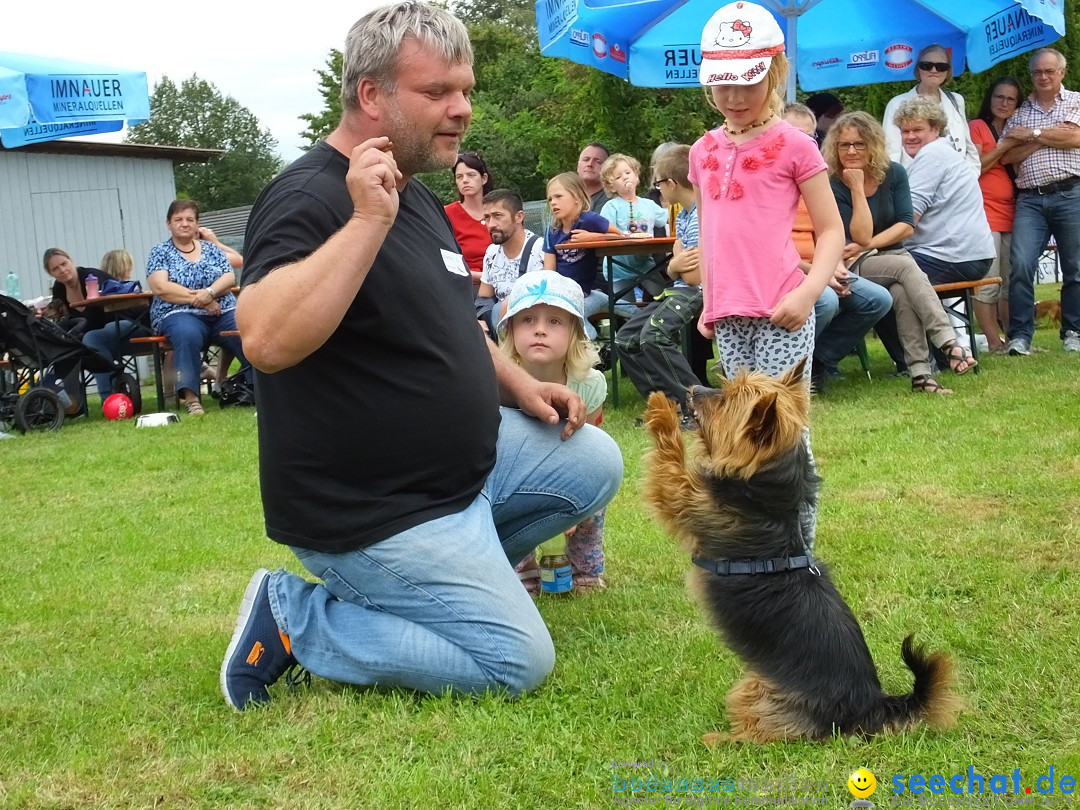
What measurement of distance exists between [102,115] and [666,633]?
10.7 metres

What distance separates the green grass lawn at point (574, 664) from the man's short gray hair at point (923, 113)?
10.8 ft

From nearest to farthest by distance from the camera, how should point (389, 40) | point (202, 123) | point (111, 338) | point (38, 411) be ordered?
point (389, 40), point (38, 411), point (111, 338), point (202, 123)

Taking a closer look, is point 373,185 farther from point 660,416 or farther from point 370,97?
point 660,416

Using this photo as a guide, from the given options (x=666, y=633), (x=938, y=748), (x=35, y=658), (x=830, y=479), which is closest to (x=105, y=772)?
(x=35, y=658)

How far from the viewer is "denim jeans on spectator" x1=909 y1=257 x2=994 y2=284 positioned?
8.57 metres

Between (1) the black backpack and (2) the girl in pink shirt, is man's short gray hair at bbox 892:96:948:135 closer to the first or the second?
(2) the girl in pink shirt

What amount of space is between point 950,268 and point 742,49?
5273 mm

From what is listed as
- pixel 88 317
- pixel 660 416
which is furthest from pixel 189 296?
pixel 660 416

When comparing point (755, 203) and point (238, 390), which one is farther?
point (238, 390)

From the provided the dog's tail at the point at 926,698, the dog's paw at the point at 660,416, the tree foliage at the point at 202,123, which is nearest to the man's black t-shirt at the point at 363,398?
the dog's paw at the point at 660,416

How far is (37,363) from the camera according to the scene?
9.93 meters

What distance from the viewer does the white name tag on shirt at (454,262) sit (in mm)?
3312

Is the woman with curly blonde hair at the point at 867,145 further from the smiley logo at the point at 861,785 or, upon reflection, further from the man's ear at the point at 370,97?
the smiley logo at the point at 861,785

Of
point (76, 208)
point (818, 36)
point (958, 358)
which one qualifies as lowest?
point (958, 358)
